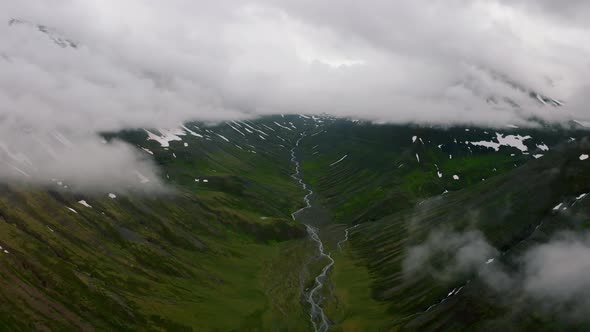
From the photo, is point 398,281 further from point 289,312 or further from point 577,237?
point 577,237

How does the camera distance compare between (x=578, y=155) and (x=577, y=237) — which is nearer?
(x=577, y=237)

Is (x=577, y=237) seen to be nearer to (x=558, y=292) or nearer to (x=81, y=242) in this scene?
(x=558, y=292)

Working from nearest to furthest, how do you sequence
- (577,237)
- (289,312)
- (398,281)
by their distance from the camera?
1. (577,237)
2. (289,312)
3. (398,281)

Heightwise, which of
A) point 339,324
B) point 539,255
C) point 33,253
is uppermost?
point 33,253

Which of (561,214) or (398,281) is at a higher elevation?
(561,214)

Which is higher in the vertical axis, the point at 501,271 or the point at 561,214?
the point at 561,214

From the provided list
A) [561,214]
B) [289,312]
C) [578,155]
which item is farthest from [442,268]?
[578,155]

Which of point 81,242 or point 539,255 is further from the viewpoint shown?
point 81,242

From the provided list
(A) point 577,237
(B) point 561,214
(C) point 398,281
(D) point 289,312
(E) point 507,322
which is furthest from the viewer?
(C) point 398,281

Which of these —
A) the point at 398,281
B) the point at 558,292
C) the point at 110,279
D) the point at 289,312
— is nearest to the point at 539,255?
the point at 558,292
